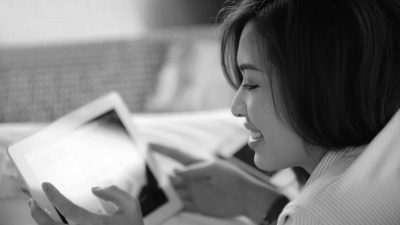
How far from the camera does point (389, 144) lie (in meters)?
0.66

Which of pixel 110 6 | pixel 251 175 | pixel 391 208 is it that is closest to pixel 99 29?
pixel 110 6

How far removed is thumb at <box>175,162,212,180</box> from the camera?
0.97 meters

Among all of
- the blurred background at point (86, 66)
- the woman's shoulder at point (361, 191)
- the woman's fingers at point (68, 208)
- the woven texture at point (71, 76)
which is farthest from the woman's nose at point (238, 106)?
the woven texture at point (71, 76)

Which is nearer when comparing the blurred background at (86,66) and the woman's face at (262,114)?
the woman's face at (262,114)

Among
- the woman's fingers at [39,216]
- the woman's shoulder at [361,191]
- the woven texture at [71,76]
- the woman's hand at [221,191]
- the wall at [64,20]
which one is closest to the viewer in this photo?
the woman's shoulder at [361,191]

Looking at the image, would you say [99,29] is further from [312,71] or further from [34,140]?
[312,71]

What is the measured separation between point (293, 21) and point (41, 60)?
883 millimetres

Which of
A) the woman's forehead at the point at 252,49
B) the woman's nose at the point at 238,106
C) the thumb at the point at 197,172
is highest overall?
the woman's forehead at the point at 252,49

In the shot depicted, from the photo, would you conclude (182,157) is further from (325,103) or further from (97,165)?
(325,103)

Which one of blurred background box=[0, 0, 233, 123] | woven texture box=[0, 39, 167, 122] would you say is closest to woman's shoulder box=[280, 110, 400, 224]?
blurred background box=[0, 0, 233, 123]

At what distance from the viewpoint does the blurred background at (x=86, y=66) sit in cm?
129

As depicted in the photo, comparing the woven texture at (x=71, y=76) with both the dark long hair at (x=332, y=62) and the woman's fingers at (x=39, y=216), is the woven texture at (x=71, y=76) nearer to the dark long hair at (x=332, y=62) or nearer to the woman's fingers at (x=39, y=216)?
the woman's fingers at (x=39, y=216)

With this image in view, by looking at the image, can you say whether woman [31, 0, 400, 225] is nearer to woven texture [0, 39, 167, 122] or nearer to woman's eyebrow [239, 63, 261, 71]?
woman's eyebrow [239, 63, 261, 71]

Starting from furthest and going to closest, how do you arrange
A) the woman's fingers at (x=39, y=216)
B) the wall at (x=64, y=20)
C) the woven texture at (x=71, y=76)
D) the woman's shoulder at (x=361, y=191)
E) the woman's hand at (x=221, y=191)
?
the wall at (x=64, y=20) → the woven texture at (x=71, y=76) → the woman's hand at (x=221, y=191) → the woman's fingers at (x=39, y=216) → the woman's shoulder at (x=361, y=191)
